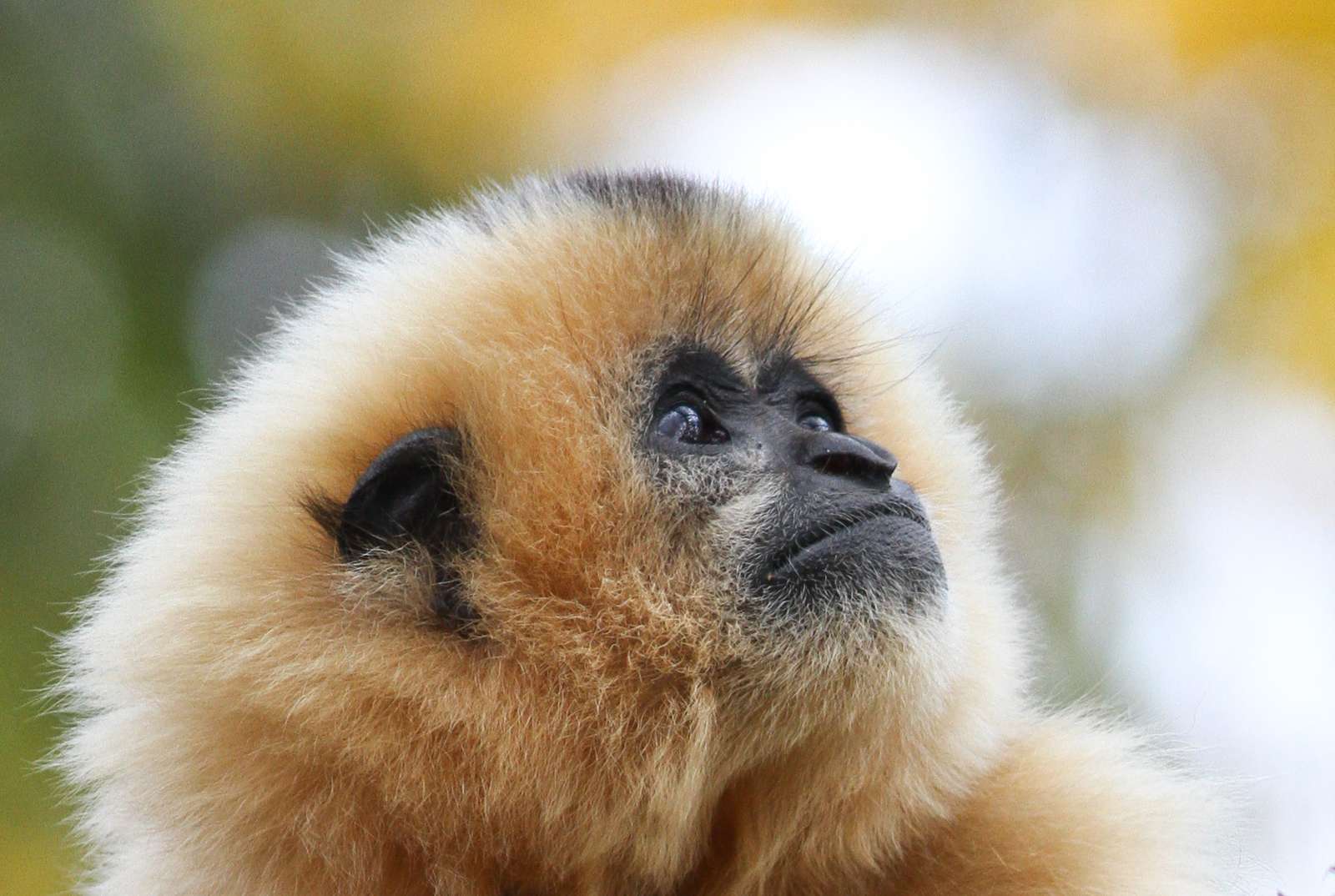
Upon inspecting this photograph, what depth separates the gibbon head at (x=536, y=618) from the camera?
2.32m

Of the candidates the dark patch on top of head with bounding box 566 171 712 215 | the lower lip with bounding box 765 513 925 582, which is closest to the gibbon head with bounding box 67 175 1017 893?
the lower lip with bounding box 765 513 925 582

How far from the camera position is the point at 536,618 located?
2.40 m

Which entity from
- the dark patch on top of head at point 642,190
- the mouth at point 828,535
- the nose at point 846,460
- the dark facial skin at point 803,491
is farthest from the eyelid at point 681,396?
the dark patch on top of head at point 642,190

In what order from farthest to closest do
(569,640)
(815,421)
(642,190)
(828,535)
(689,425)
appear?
(642,190) < (815,421) < (689,425) < (828,535) < (569,640)

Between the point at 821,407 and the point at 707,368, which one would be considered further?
the point at 821,407

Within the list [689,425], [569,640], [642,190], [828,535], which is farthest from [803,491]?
[642,190]

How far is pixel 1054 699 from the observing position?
318cm

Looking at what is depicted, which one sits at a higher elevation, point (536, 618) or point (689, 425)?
point (689, 425)

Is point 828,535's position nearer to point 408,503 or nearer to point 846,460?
point 846,460

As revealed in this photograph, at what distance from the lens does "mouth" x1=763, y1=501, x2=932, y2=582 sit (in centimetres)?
245

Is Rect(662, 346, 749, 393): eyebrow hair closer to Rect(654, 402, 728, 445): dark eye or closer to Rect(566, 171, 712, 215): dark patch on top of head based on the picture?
Rect(654, 402, 728, 445): dark eye

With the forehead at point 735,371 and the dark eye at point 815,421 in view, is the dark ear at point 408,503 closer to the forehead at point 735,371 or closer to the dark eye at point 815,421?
the forehead at point 735,371

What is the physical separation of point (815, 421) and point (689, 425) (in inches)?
15.9

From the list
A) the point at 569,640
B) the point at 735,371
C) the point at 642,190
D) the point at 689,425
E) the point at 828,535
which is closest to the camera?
the point at 569,640
